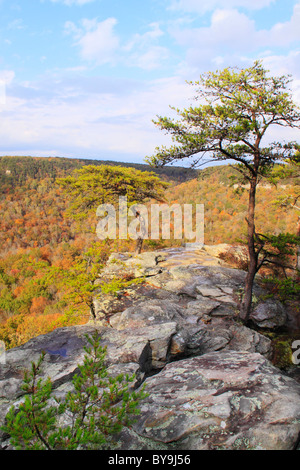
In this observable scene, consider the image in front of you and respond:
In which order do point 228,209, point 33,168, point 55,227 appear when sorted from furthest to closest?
point 33,168 < point 55,227 < point 228,209

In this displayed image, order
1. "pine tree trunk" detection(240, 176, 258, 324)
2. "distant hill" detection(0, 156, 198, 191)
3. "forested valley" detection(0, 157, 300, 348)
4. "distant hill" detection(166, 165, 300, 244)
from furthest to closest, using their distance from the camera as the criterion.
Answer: "distant hill" detection(0, 156, 198, 191) < "distant hill" detection(166, 165, 300, 244) < "forested valley" detection(0, 157, 300, 348) < "pine tree trunk" detection(240, 176, 258, 324)

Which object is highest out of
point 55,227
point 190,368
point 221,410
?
point 55,227

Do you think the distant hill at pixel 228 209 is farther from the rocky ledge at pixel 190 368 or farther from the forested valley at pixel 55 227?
the rocky ledge at pixel 190 368

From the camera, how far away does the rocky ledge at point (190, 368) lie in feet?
11.8

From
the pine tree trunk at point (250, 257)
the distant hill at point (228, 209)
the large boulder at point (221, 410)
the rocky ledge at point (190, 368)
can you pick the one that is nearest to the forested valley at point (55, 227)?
the distant hill at point (228, 209)

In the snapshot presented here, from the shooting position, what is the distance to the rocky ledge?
11.8 feet

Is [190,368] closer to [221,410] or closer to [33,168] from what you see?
[221,410]

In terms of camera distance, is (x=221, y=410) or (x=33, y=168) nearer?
(x=221, y=410)

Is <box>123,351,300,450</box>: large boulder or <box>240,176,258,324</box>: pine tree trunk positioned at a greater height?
<box>240,176,258,324</box>: pine tree trunk

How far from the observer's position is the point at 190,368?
5.25 metres

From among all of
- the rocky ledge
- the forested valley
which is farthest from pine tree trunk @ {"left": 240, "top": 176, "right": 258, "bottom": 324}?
the forested valley

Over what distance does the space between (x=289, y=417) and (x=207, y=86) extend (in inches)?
328

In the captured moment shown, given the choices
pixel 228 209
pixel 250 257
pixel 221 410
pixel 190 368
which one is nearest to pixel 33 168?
pixel 228 209

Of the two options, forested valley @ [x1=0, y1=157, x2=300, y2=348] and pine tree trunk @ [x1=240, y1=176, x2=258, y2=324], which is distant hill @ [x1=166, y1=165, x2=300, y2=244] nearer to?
forested valley @ [x1=0, y1=157, x2=300, y2=348]
